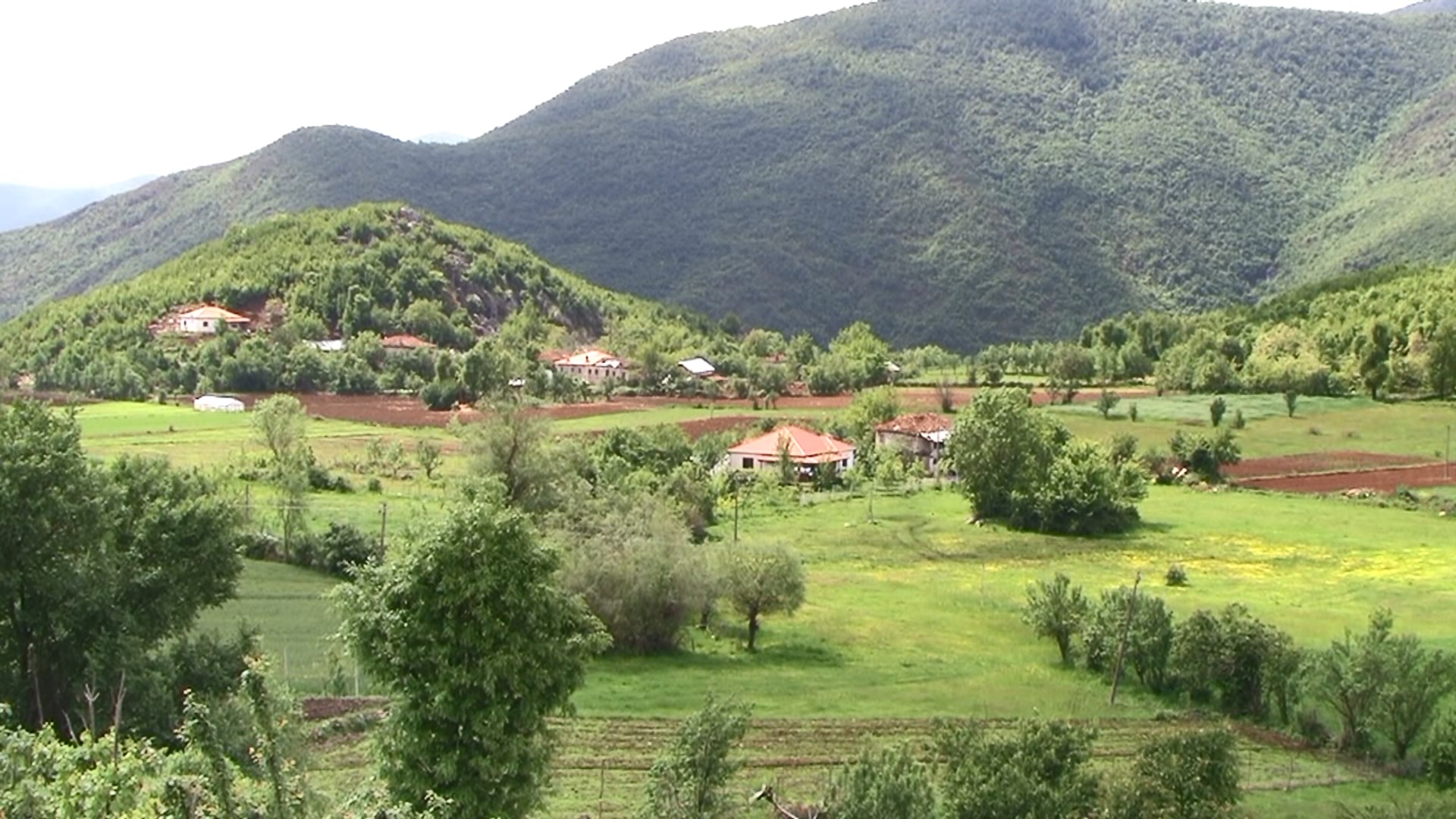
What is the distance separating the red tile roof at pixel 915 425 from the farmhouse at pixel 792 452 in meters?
6.50

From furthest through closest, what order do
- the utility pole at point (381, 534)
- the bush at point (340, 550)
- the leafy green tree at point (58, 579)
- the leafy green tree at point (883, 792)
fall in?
the bush at point (340, 550)
the utility pole at point (381, 534)
the leafy green tree at point (58, 579)
the leafy green tree at point (883, 792)

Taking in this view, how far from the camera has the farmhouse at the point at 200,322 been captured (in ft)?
365

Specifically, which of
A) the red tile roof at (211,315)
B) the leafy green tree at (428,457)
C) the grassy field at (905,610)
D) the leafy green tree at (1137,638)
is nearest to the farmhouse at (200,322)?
the red tile roof at (211,315)

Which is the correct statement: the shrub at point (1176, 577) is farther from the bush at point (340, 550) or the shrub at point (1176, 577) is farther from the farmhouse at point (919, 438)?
the farmhouse at point (919, 438)

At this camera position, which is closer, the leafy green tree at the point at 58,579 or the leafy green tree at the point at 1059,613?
the leafy green tree at the point at 58,579

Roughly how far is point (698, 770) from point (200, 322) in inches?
4034

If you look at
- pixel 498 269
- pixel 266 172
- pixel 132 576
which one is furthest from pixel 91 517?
pixel 266 172

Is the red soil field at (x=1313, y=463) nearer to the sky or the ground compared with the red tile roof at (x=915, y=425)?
nearer to the ground

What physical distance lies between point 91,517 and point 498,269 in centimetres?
11936

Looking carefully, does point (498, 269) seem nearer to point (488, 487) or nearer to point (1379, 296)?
point (1379, 296)

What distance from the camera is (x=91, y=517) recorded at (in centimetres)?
2703

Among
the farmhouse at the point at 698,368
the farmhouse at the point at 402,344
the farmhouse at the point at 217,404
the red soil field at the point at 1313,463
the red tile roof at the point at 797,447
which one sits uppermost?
the farmhouse at the point at 402,344

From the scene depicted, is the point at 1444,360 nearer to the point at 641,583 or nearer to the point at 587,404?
the point at 587,404

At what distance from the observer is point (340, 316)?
12200 centimetres
